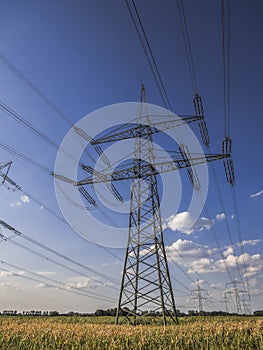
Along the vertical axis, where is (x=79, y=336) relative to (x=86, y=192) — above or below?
below

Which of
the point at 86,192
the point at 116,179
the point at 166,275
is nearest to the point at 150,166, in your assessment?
the point at 116,179

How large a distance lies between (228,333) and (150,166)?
44.2 ft

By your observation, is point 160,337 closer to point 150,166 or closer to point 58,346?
point 58,346

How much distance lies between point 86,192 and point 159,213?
720cm

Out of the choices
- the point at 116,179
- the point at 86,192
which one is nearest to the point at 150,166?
the point at 116,179

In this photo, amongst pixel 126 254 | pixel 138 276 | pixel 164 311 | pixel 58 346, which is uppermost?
pixel 126 254

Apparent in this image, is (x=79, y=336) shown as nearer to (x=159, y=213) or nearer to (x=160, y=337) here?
(x=160, y=337)

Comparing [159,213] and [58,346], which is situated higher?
[159,213]

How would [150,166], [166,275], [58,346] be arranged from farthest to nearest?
[150,166], [166,275], [58,346]

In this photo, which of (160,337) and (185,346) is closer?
(185,346)

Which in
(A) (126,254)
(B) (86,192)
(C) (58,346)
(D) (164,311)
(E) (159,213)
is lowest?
(C) (58,346)

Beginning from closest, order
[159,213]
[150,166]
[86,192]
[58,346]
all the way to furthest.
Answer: [58,346] → [159,213] → [150,166] → [86,192]

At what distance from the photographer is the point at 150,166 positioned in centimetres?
2242

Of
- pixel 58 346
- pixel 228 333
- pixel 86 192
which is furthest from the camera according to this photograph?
pixel 86 192
